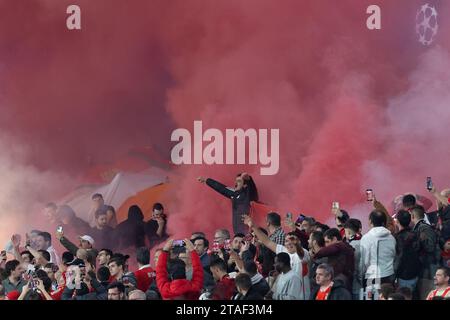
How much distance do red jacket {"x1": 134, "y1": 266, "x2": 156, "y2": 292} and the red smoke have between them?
3.22 meters

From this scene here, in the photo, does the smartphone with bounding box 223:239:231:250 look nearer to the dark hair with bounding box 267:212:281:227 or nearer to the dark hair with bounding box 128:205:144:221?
the dark hair with bounding box 267:212:281:227

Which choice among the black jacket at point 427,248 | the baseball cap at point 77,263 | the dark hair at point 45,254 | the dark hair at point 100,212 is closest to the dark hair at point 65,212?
the dark hair at point 100,212

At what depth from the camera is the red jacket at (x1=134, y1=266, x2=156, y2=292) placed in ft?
38.0

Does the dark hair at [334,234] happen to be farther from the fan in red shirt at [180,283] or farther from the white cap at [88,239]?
the white cap at [88,239]

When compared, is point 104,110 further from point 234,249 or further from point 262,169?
point 234,249

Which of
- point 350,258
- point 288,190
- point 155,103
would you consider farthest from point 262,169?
point 350,258

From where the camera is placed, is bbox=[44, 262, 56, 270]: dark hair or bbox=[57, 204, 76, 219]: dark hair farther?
bbox=[57, 204, 76, 219]: dark hair

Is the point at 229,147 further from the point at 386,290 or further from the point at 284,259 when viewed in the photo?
the point at 386,290

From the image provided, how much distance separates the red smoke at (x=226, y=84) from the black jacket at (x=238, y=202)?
270 millimetres

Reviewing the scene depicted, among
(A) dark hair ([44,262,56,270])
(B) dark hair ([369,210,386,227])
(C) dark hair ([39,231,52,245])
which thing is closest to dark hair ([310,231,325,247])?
(B) dark hair ([369,210,386,227])

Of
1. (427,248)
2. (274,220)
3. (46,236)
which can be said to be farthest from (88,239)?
(427,248)

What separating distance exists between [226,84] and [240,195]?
1.35m

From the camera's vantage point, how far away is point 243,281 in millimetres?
10867
